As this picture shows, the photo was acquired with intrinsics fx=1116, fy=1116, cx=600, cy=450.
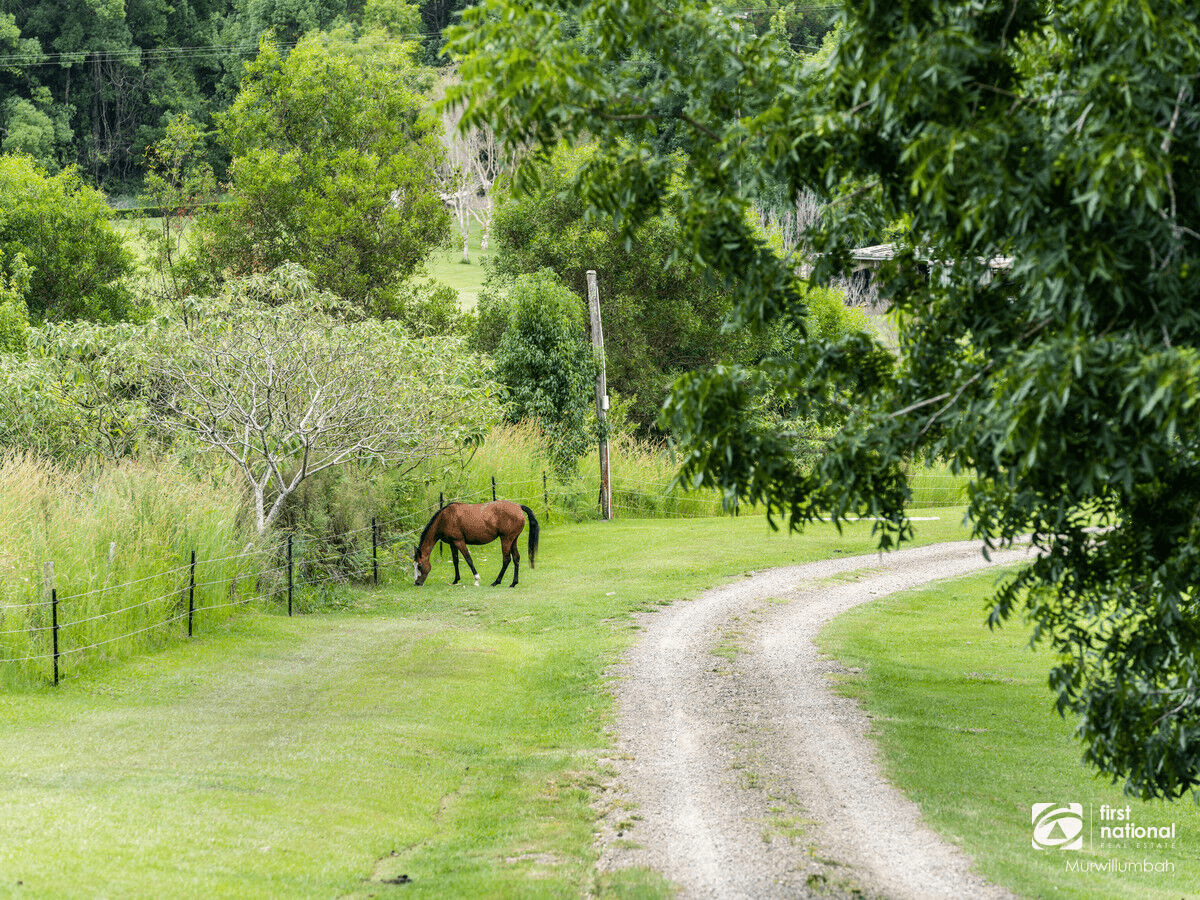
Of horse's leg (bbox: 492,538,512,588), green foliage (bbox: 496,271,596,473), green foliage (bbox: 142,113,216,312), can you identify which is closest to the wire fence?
horse's leg (bbox: 492,538,512,588)

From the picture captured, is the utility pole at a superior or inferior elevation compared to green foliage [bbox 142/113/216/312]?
inferior

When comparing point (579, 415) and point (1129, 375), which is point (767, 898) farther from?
point (579, 415)

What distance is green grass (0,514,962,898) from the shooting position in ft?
25.0

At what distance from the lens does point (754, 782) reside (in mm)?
10219

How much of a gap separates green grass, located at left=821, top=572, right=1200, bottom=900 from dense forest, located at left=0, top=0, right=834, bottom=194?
59.4 meters

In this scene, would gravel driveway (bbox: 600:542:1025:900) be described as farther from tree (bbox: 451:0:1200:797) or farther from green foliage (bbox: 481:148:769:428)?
green foliage (bbox: 481:148:769:428)

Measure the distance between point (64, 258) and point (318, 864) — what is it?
38.6 metres

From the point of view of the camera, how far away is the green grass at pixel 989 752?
843 centimetres

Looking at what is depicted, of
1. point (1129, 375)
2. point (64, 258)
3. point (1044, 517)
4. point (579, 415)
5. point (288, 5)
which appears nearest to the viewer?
point (1129, 375)

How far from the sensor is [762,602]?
19.9m

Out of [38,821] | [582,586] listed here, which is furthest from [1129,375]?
[582,586]

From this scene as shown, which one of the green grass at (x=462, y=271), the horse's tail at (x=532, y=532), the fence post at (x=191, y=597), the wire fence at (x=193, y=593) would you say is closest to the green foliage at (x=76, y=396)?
the wire fence at (x=193, y=593)

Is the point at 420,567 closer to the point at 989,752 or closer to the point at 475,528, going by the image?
the point at 475,528

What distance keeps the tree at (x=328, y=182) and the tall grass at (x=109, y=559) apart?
2171 centimetres
